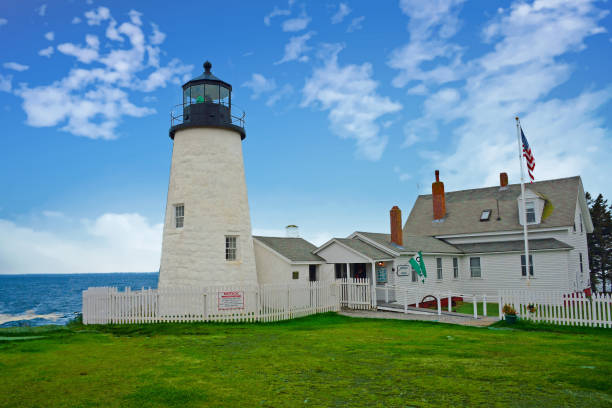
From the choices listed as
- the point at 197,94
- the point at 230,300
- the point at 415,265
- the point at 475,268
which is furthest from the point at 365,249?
the point at 197,94

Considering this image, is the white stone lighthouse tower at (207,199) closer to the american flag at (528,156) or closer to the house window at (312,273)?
the house window at (312,273)

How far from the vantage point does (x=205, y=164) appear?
20078mm

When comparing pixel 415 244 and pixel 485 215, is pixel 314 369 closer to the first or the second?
pixel 415 244

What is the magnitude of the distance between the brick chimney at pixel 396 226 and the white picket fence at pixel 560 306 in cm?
790

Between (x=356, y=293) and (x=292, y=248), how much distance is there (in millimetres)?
4581

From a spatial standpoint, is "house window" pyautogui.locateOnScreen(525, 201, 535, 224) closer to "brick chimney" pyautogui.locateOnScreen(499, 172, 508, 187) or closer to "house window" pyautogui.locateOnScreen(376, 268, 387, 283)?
"brick chimney" pyautogui.locateOnScreen(499, 172, 508, 187)

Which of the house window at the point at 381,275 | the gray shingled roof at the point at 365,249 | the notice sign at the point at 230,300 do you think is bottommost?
the notice sign at the point at 230,300

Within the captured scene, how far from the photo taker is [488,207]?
32.0 m

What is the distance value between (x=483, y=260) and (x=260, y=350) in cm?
2122

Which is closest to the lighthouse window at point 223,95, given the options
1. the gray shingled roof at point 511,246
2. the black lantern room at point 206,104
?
the black lantern room at point 206,104

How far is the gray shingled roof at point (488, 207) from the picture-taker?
28333mm

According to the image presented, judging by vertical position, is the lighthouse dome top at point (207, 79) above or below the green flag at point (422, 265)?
above

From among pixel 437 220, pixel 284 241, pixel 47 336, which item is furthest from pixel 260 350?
pixel 437 220

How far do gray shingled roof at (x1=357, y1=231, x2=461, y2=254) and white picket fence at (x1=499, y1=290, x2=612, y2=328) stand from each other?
7.14 meters
